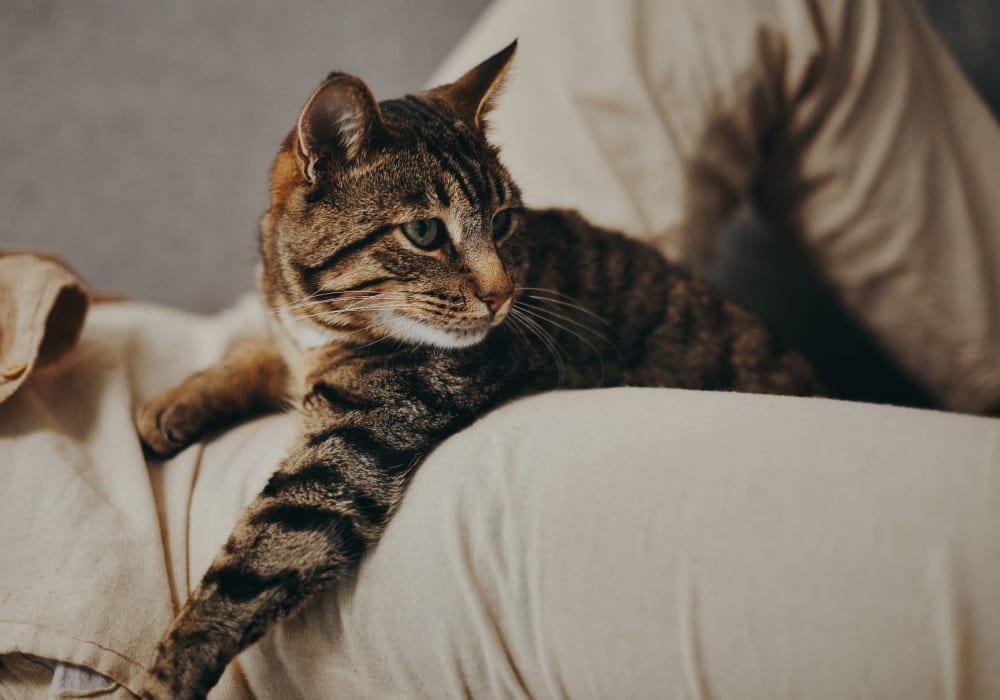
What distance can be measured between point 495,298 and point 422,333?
0.09 metres

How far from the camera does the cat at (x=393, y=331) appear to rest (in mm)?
666

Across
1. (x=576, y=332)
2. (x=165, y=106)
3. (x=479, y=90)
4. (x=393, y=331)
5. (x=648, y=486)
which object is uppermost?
(x=165, y=106)

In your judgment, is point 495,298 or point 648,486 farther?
point 495,298

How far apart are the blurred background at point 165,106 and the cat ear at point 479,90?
837 mm

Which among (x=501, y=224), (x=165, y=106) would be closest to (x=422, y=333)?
(x=501, y=224)

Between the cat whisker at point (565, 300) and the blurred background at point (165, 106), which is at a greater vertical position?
the blurred background at point (165, 106)

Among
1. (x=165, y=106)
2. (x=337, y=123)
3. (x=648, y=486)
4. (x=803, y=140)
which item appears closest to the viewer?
(x=648, y=486)

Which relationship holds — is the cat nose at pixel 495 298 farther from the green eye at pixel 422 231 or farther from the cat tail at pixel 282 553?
the cat tail at pixel 282 553

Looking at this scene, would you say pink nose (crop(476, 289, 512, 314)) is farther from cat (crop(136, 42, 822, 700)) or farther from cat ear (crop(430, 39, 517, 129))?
cat ear (crop(430, 39, 517, 129))

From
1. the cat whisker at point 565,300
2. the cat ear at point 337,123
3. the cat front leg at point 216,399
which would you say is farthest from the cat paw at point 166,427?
the cat whisker at point 565,300

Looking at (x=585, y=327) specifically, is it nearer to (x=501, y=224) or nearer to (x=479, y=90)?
(x=501, y=224)

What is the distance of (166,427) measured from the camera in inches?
33.4

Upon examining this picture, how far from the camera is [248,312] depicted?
1.30m

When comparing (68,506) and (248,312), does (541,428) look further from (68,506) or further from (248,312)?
(248,312)
